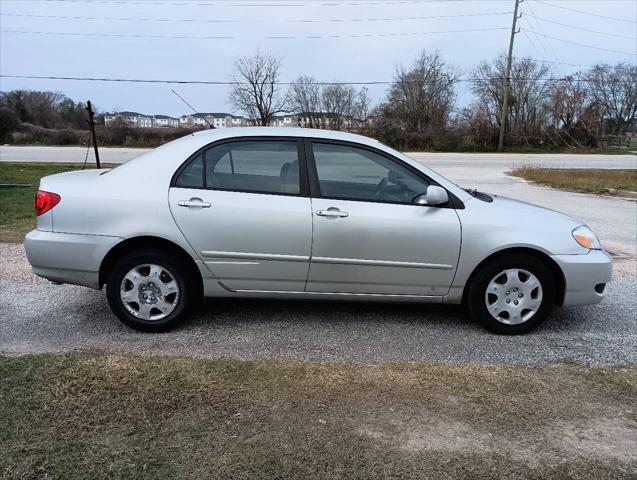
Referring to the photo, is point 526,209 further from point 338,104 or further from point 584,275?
point 338,104

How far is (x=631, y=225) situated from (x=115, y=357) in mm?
9927

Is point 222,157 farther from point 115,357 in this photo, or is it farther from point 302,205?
point 115,357

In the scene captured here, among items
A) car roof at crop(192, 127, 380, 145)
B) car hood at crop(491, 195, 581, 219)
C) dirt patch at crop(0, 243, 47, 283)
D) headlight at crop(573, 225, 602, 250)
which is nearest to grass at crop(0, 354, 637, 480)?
headlight at crop(573, 225, 602, 250)

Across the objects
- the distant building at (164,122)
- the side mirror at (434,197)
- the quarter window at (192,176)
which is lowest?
the side mirror at (434,197)

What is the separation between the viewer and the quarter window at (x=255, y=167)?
13.5ft

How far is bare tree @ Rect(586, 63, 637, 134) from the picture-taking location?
50562 millimetres

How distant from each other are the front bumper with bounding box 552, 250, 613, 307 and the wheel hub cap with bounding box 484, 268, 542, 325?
24 cm

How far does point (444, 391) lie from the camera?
327 cm

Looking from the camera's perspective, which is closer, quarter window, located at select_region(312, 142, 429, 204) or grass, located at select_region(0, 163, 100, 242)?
quarter window, located at select_region(312, 142, 429, 204)

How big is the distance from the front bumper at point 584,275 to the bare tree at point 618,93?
166ft

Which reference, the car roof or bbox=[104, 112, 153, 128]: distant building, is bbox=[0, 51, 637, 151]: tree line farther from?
the car roof

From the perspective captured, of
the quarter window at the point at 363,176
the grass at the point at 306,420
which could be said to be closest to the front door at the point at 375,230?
the quarter window at the point at 363,176

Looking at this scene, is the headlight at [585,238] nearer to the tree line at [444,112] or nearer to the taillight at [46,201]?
the taillight at [46,201]

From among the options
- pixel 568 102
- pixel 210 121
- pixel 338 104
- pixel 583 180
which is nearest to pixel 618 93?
pixel 568 102
